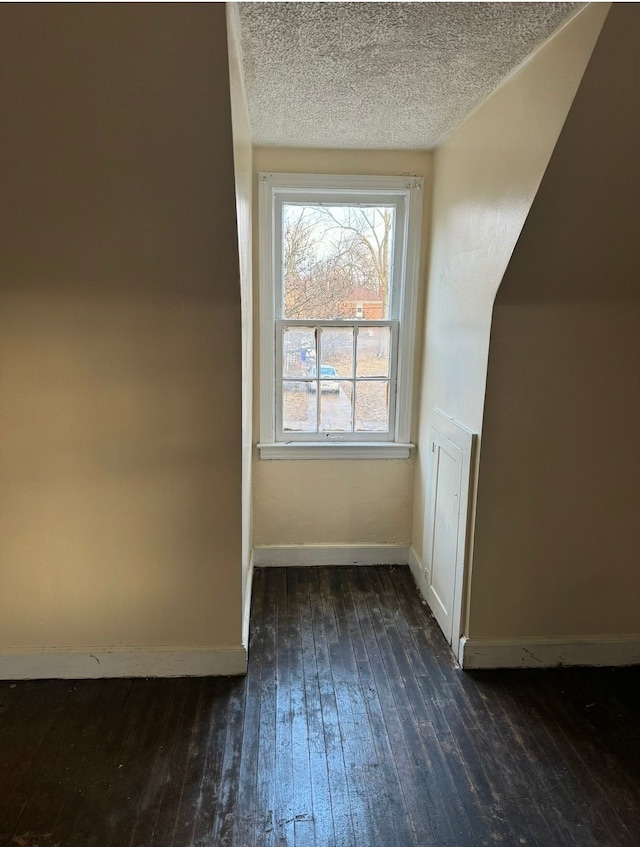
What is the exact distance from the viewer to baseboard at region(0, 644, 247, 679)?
7.46 ft

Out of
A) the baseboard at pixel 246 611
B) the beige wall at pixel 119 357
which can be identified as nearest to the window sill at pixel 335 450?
the baseboard at pixel 246 611

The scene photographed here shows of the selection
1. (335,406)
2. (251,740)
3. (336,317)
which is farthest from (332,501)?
(251,740)

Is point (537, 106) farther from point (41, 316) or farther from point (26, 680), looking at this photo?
point (26, 680)

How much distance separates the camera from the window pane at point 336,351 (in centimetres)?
311

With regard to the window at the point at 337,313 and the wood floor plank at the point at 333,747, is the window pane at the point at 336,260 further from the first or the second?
the wood floor plank at the point at 333,747

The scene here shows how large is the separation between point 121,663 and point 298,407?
159 cm

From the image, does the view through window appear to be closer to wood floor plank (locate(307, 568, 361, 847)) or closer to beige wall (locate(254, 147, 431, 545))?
beige wall (locate(254, 147, 431, 545))

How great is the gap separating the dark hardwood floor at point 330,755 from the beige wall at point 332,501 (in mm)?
770

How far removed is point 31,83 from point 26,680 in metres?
2.18

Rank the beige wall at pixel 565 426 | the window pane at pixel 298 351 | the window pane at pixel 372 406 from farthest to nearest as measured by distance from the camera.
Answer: the window pane at pixel 372 406 < the window pane at pixel 298 351 < the beige wall at pixel 565 426

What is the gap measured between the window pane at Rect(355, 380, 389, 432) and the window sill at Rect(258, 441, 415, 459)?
104 millimetres

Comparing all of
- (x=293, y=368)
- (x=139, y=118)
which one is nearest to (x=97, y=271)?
(x=139, y=118)

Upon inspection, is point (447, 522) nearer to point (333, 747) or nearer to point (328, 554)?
point (328, 554)

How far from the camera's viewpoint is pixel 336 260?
303 centimetres
